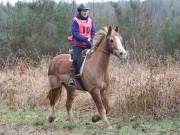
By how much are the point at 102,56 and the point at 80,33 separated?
670 mm

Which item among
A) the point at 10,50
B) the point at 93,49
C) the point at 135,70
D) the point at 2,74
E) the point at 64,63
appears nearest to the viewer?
the point at 93,49

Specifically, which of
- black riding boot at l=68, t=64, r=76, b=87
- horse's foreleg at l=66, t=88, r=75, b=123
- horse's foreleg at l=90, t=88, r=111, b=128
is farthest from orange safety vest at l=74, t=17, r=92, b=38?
horse's foreleg at l=66, t=88, r=75, b=123

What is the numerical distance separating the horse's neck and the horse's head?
14 cm

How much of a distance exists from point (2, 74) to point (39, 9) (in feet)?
44.1

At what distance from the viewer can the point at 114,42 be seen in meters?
9.30

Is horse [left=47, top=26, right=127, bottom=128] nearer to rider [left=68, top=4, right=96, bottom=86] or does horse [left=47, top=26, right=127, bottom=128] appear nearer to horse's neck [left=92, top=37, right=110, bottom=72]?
horse's neck [left=92, top=37, right=110, bottom=72]

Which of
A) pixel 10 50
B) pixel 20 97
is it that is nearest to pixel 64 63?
pixel 20 97

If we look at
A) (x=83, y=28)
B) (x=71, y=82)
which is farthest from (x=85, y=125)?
(x=83, y=28)

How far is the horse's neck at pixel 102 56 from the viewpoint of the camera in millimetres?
9516

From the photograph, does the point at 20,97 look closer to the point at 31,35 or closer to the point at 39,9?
the point at 31,35

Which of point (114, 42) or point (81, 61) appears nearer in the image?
point (114, 42)

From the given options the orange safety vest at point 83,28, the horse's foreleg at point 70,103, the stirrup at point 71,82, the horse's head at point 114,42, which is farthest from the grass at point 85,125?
the orange safety vest at point 83,28

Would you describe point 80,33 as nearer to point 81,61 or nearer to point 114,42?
point 81,61

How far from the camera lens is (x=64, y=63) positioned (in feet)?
34.1
